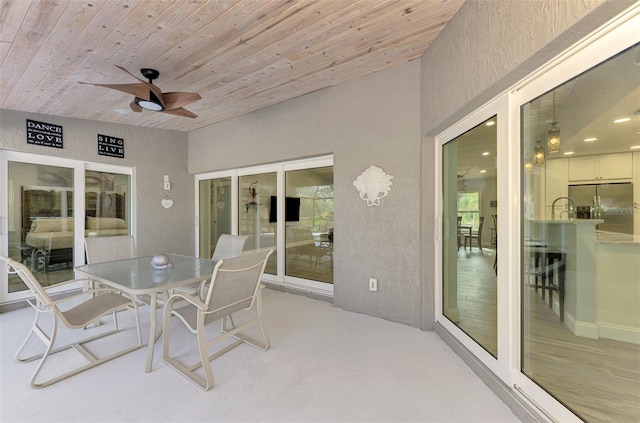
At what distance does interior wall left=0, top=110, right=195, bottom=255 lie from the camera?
3467 millimetres

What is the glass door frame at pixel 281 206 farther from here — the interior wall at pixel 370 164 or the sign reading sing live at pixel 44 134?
the sign reading sing live at pixel 44 134

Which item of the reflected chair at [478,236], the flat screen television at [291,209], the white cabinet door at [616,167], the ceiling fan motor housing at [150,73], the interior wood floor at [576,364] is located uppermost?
the ceiling fan motor housing at [150,73]

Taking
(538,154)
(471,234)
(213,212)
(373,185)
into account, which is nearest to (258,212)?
(213,212)

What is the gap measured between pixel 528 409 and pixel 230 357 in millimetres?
2029

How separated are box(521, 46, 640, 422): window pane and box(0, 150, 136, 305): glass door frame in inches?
182

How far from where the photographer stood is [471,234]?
7.80ft

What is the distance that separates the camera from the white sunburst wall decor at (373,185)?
2896mm

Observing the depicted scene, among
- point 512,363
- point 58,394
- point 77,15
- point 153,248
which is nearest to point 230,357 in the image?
point 58,394

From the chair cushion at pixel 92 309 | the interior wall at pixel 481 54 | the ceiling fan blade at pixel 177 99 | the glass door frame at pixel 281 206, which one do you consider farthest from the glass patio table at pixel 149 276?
the interior wall at pixel 481 54

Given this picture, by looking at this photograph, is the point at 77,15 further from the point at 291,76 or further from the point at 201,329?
the point at 201,329

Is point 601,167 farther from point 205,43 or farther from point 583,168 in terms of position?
point 205,43

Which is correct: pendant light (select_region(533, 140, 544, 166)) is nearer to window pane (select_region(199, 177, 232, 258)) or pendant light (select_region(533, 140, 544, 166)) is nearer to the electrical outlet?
the electrical outlet

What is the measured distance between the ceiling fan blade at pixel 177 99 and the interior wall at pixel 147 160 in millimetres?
2314

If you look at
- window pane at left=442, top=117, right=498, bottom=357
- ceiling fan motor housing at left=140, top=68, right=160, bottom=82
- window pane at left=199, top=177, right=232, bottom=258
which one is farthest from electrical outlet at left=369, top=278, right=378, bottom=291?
ceiling fan motor housing at left=140, top=68, right=160, bottom=82
